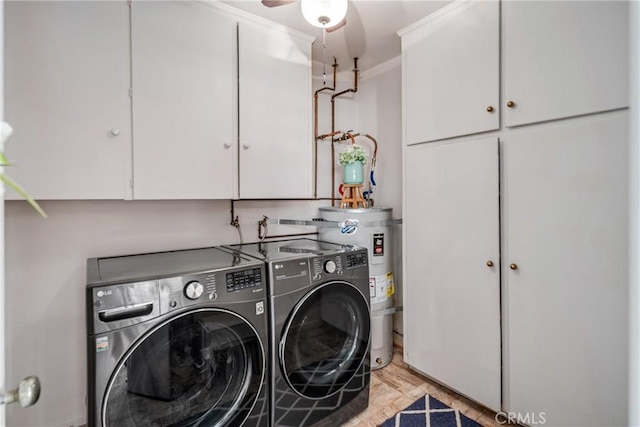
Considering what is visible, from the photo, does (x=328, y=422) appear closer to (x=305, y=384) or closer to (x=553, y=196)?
(x=305, y=384)

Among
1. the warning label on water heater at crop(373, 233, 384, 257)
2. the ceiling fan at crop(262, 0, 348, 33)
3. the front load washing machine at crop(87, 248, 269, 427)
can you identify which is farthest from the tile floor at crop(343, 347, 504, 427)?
the ceiling fan at crop(262, 0, 348, 33)

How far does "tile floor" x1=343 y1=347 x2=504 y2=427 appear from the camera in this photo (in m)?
1.80

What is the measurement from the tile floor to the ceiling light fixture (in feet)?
6.73

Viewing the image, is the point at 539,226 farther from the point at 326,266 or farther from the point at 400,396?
the point at 400,396

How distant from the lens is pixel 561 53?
57.3 inches

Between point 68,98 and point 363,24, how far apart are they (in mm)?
1724

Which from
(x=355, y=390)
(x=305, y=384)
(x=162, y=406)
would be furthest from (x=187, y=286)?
(x=355, y=390)

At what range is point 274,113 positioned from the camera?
2072 mm

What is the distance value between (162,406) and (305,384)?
2.15ft

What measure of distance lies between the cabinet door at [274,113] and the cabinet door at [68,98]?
627 millimetres

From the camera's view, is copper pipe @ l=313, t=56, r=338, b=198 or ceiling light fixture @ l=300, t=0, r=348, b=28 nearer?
ceiling light fixture @ l=300, t=0, r=348, b=28

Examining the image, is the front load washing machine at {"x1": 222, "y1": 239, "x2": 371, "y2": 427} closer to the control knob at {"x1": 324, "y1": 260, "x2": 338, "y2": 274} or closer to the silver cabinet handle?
the control knob at {"x1": 324, "y1": 260, "x2": 338, "y2": 274}

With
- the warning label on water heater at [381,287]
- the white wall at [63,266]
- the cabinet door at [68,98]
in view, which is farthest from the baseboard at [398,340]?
the cabinet door at [68,98]

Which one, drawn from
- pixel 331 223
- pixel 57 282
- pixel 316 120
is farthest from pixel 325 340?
pixel 316 120
